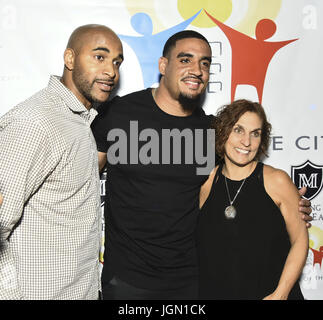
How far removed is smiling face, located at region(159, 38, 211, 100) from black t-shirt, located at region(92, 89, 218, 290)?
0.12 metres

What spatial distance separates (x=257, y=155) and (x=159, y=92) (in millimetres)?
525

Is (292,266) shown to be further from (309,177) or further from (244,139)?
(309,177)

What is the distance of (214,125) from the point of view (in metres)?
1.76

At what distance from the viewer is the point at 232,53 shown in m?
2.07

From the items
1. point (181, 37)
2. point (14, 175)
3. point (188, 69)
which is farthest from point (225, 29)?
point (14, 175)

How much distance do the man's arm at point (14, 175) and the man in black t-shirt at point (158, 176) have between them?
0.57 meters

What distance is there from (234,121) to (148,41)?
0.69 m

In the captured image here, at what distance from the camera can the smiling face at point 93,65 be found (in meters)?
1.48

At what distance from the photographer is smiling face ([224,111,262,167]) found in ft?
5.41

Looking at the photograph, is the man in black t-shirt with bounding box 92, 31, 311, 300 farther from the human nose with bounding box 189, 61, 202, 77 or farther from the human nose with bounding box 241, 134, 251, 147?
the human nose with bounding box 241, 134, 251, 147

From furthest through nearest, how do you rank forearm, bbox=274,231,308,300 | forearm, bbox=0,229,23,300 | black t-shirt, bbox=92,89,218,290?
black t-shirt, bbox=92,89,218,290
forearm, bbox=274,231,308,300
forearm, bbox=0,229,23,300

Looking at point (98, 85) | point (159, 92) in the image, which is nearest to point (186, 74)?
point (159, 92)

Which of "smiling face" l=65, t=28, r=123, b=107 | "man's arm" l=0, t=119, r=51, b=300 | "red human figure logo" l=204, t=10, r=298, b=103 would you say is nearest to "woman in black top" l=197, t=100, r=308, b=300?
"red human figure logo" l=204, t=10, r=298, b=103
